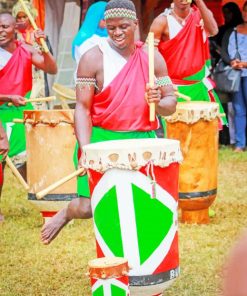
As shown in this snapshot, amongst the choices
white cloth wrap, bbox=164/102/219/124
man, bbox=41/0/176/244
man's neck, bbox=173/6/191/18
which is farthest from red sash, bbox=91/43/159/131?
man's neck, bbox=173/6/191/18

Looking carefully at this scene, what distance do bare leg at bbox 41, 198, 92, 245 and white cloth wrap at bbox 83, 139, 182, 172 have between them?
2.33 ft

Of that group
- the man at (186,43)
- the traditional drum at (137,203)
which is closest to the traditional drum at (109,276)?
the traditional drum at (137,203)

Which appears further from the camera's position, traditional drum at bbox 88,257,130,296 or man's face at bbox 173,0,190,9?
man's face at bbox 173,0,190,9

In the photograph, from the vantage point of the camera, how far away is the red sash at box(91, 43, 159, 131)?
14.1ft

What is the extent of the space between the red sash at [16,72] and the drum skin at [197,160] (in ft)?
4.50

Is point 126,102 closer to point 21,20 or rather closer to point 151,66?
point 151,66

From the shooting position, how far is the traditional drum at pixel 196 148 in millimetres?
6090

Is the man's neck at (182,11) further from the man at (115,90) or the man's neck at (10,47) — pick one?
the man at (115,90)

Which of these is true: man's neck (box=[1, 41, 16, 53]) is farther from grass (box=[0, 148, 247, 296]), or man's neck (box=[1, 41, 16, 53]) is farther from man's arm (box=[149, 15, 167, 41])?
grass (box=[0, 148, 247, 296])

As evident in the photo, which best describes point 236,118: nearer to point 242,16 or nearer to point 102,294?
point 242,16

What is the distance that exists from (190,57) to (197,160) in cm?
137

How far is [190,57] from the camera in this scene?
7.29 m

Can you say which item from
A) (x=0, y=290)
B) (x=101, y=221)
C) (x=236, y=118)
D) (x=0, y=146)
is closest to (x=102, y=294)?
(x=101, y=221)

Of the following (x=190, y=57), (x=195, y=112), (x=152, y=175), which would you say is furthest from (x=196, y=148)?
(x=152, y=175)
